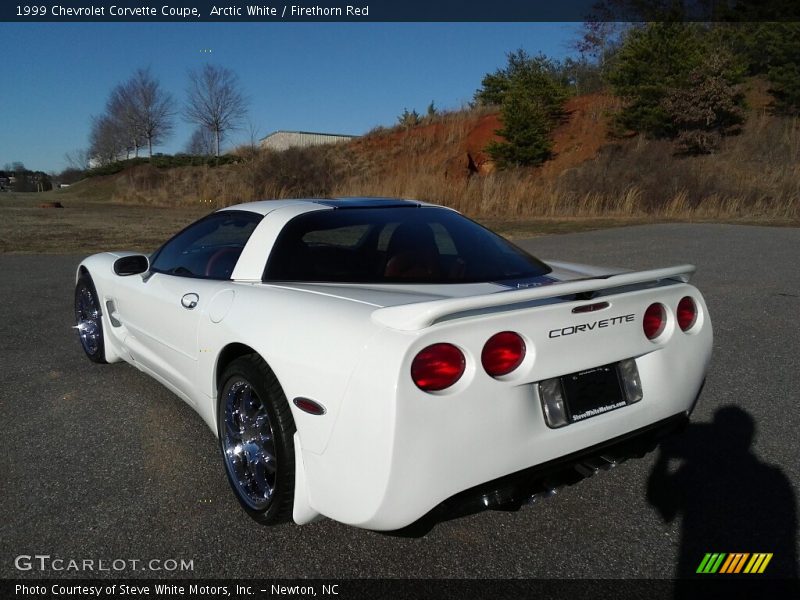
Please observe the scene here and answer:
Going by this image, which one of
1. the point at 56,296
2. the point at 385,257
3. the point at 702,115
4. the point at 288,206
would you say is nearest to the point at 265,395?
the point at 385,257

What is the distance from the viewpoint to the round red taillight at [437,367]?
1888mm

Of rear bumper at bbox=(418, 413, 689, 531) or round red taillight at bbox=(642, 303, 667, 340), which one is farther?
round red taillight at bbox=(642, 303, 667, 340)

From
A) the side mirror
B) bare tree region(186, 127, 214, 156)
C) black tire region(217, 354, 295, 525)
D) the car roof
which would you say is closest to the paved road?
black tire region(217, 354, 295, 525)

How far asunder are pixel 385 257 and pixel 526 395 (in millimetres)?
1098

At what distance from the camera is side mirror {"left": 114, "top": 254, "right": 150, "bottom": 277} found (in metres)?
3.46

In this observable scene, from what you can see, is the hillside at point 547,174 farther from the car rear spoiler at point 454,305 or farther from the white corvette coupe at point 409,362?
the car rear spoiler at point 454,305

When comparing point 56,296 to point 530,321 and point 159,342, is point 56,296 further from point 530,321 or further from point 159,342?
point 530,321

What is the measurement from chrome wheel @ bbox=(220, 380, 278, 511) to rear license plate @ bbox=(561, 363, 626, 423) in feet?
3.53

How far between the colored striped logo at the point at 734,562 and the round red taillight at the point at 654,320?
0.80m

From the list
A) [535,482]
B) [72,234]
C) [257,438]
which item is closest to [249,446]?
[257,438]

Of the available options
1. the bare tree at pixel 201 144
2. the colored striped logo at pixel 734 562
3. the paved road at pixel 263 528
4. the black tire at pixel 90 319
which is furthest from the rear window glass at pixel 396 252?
the bare tree at pixel 201 144

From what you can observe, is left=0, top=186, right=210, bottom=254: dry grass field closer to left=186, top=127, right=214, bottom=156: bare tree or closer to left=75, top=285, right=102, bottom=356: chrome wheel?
left=75, top=285, right=102, bottom=356: chrome wheel

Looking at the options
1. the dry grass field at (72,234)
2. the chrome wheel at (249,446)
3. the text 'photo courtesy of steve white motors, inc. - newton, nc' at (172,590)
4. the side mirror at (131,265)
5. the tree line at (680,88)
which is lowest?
the dry grass field at (72,234)

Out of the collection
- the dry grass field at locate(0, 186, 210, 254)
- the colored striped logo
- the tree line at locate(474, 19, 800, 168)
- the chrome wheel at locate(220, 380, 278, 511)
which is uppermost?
the tree line at locate(474, 19, 800, 168)
